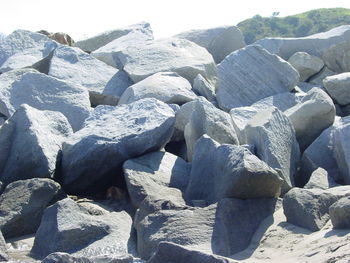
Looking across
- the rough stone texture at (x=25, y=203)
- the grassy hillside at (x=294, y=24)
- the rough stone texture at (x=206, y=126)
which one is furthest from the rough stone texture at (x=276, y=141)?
the grassy hillside at (x=294, y=24)

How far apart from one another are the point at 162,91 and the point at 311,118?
2181mm

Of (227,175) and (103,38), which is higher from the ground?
(227,175)

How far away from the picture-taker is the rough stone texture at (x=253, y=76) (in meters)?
10.5

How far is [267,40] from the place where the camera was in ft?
45.1

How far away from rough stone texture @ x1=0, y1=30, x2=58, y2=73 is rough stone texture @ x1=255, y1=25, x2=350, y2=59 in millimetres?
3927

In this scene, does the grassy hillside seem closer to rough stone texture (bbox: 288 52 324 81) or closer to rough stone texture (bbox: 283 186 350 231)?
rough stone texture (bbox: 288 52 324 81)

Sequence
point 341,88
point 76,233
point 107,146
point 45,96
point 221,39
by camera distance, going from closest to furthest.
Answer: point 76,233
point 107,146
point 45,96
point 341,88
point 221,39

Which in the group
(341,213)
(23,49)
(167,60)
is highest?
(341,213)

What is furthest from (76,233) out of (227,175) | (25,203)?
(227,175)

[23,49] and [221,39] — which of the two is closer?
[23,49]

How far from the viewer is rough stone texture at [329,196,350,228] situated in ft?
17.1

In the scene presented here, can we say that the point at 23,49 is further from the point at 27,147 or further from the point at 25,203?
the point at 25,203

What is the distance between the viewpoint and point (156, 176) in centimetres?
729

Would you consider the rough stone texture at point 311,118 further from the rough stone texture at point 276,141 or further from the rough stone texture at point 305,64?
the rough stone texture at point 305,64
